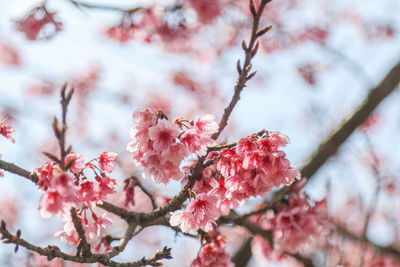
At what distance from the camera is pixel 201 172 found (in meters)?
2.11

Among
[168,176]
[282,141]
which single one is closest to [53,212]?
[168,176]

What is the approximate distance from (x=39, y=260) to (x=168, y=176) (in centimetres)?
239

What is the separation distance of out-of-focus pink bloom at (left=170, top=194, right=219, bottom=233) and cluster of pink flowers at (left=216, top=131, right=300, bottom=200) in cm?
13

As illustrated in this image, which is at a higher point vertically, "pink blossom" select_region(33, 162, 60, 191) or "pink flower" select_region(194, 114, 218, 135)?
"pink flower" select_region(194, 114, 218, 135)

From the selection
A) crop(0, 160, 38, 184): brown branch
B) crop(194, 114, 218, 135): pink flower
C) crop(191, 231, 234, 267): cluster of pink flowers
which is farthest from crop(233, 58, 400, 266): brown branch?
crop(0, 160, 38, 184): brown branch

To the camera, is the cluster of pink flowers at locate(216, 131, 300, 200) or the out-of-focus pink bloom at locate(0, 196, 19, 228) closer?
the cluster of pink flowers at locate(216, 131, 300, 200)

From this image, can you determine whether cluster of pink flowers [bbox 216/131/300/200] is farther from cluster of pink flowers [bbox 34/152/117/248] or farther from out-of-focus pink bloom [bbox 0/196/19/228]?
out-of-focus pink bloom [bbox 0/196/19/228]

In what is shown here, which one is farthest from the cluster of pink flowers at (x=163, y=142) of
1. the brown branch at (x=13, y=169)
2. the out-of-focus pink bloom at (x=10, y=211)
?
the out-of-focus pink bloom at (x=10, y=211)

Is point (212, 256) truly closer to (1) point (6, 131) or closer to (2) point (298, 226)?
(2) point (298, 226)

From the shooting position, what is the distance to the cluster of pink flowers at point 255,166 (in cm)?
189

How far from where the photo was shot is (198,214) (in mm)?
2143

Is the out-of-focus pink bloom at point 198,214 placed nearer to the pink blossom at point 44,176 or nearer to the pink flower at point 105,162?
the pink flower at point 105,162

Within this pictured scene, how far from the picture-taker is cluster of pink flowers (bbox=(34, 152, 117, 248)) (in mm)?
1597

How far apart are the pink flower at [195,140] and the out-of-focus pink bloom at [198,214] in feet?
1.10
